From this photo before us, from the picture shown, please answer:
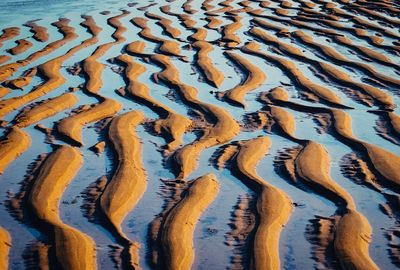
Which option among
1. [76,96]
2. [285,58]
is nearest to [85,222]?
[76,96]

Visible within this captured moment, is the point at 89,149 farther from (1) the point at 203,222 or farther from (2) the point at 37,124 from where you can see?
(1) the point at 203,222

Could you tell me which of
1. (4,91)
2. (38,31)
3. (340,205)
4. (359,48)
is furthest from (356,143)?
(38,31)

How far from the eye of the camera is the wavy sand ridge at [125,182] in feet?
8.28

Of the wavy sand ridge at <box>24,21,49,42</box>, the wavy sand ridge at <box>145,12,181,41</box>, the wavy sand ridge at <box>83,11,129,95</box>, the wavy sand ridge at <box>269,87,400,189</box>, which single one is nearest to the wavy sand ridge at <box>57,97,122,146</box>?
the wavy sand ridge at <box>83,11,129,95</box>

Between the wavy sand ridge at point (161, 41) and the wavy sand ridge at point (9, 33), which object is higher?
the wavy sand ridge at point (161, 41)

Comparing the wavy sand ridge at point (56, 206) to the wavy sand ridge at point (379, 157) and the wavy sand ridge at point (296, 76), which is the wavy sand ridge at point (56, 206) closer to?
the wavy sand ridge at point (379, 157)

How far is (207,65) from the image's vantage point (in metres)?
5.28

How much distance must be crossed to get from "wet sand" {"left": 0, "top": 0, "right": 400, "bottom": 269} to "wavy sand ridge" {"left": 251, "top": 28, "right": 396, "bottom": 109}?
0.02m

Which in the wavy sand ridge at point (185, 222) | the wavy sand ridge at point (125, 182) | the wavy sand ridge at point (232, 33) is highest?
the wavy sand ridge at point (185, 222)

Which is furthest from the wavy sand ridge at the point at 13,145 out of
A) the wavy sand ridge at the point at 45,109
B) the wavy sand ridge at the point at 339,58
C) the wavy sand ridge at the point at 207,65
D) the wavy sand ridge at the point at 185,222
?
the wavy sand ridge at the point at 339,58

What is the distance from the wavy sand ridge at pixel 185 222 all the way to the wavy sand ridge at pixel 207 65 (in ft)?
6.50

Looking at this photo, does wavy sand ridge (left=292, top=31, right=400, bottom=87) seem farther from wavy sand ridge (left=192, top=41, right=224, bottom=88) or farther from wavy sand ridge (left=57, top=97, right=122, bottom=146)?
wavy sand ridge (left=57, top=97, right=122, bottom=146)

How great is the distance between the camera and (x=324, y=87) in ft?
15.0

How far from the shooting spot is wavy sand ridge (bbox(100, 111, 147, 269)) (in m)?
2.53
